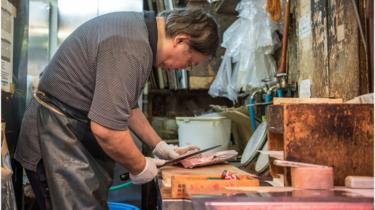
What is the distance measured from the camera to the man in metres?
1.56

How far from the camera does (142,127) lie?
2.43m

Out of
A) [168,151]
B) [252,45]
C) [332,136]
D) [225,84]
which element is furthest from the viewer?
[225,84]

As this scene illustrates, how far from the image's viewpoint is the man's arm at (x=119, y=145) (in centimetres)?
158

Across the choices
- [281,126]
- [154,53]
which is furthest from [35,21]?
[281,126]

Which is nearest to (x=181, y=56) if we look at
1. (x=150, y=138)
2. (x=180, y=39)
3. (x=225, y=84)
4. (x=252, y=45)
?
(x=180, y=39)

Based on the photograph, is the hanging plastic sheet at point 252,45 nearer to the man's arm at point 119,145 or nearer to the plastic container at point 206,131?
the plastic container at point 206,131

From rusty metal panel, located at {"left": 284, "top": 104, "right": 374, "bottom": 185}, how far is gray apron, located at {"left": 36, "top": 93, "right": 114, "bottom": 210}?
0.89 metres

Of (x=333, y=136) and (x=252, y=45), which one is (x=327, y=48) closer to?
(x=333, y=136)

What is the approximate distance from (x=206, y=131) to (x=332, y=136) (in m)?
1.69

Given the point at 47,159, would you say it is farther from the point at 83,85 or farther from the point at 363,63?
the point at 363,63

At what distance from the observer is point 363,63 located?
6.36ft

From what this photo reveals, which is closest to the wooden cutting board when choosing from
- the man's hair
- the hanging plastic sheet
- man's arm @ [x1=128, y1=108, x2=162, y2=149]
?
man's arm @ [x1=128, y1=108, x2=162, y2=149]

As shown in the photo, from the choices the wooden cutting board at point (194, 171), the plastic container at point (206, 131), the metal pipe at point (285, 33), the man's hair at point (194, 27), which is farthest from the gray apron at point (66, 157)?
the metal pipe at point (285, 33)

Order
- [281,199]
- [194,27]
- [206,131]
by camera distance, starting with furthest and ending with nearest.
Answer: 1. [206,131]
2. [194,27]
3. [281,199]
